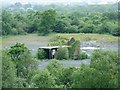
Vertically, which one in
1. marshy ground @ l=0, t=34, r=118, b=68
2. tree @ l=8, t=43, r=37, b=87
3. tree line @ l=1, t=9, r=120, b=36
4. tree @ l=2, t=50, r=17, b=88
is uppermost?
tree @ l=2, t=50, r=17, b=88

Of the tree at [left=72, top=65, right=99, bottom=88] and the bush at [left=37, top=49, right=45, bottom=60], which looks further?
the bush at [left=37, top=49, right=45, bottom=60]

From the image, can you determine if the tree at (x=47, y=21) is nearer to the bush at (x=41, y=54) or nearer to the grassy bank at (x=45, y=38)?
the grassy bank at (x=45, y=38)

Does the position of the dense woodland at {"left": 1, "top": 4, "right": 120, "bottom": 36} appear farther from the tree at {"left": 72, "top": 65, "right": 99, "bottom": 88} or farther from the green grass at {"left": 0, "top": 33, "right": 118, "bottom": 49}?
the tree at {"left": 72, "top": 65, "right": 99, "bottom": 88}

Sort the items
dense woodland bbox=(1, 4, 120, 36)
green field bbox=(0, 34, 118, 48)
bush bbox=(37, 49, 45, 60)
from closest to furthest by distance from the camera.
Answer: bush bbox=(37, 49, 45, 60), green field bbox=(0, 34, 118, 48), dense woodland bbox=(1, 4, 120, 36)

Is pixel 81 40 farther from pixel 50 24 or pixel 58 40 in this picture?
Result: pixel 50 24

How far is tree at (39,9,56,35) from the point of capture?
14.6m

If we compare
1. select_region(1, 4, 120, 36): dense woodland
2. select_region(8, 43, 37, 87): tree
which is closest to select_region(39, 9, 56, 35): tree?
select_region(1, 4, 120, 36): dense woodland

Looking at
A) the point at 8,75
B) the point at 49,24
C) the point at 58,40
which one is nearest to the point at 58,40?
the point at 58,40

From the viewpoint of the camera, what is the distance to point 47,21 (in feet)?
48.8

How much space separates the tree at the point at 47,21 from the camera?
48.0ft

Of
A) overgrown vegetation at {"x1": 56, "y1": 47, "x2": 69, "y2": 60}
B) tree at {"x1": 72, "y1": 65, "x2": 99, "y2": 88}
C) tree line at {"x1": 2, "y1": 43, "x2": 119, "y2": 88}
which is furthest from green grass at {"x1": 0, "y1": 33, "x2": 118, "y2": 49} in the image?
tree at {"x1": 72, "y1": 65, "x2": 99, "y2": 88}

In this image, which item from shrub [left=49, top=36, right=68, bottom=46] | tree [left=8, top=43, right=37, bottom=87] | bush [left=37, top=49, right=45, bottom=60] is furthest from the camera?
shrub [left=49, top=36, right=68, bottom=46]

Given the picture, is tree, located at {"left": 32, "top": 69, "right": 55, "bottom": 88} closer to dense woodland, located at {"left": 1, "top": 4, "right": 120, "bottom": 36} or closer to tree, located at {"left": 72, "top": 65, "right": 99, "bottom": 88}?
tree, located at {"left": 72, "top": 65, "right": 99, "bottom": 88}

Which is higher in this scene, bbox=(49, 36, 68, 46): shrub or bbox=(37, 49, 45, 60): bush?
bbox=(37, 49, 45, 60): bush
